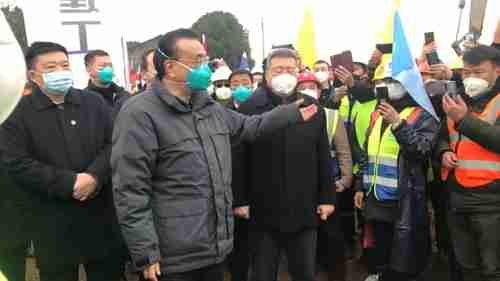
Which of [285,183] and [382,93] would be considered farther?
[382,93]

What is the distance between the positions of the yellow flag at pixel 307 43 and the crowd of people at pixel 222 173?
5.92ft

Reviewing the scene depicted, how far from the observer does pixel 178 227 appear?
101 inches

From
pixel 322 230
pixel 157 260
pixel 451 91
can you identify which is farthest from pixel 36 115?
pixel 451 91

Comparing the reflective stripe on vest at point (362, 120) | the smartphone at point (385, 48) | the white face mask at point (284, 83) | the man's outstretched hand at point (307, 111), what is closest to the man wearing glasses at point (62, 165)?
the white face mask at point (284, 83)

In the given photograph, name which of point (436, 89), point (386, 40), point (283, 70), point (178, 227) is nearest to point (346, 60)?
point (386, 40)

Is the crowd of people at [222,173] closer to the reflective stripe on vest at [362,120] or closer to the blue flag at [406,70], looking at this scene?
the blue flag at [406,70]

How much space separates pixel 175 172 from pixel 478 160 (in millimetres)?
2187

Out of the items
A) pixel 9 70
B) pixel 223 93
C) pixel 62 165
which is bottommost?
pixel 62 165

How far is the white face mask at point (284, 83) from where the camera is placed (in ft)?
11.2

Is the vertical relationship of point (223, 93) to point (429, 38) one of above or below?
below

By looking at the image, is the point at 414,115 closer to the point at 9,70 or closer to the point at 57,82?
the point at 57,82

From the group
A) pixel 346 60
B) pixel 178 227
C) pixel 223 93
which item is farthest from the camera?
pixel 223 93

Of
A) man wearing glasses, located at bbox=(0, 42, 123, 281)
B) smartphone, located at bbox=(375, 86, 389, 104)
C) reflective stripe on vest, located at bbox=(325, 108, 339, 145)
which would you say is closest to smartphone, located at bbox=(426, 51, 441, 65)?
smartphone, located at bbox=(375, 86, 389, 104)

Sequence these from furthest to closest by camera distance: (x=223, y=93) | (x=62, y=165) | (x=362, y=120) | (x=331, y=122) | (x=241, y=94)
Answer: (x=223, y=93) < (x=241, y=94) < (x=362, y=120) < (x=331, y=122) < (x=62, y=165)
